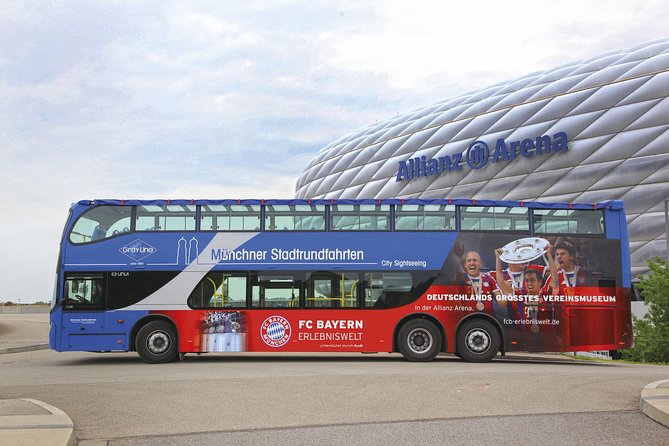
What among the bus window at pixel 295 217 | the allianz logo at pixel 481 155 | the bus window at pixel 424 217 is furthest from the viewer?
the allianz logo at pixel 481 155

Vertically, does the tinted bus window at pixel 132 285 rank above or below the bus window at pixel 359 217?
below

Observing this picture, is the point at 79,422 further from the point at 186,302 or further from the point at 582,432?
the point at 186,302

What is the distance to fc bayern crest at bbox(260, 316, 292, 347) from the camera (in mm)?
16828

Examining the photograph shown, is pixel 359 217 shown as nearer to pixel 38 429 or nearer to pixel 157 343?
pixel 157 343

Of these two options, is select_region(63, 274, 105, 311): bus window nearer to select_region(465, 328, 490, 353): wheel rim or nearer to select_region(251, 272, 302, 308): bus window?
select_region(251, 272, 302, 308): bus window

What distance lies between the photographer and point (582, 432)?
723 centimetres

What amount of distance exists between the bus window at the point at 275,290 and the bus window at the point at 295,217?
1.10 metres

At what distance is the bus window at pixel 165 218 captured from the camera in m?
16.9

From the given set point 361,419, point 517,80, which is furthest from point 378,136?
point 361,419

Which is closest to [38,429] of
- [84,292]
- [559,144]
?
[84,292]

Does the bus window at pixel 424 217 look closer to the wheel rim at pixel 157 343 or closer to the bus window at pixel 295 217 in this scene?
the bus window at pixel 295 217

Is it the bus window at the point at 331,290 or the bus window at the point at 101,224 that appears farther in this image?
the bus window at the point at 331,290

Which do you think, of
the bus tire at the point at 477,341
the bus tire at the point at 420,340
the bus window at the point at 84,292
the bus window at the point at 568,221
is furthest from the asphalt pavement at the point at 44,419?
the bus window at the point at 84,292

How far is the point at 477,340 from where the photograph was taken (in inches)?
664
